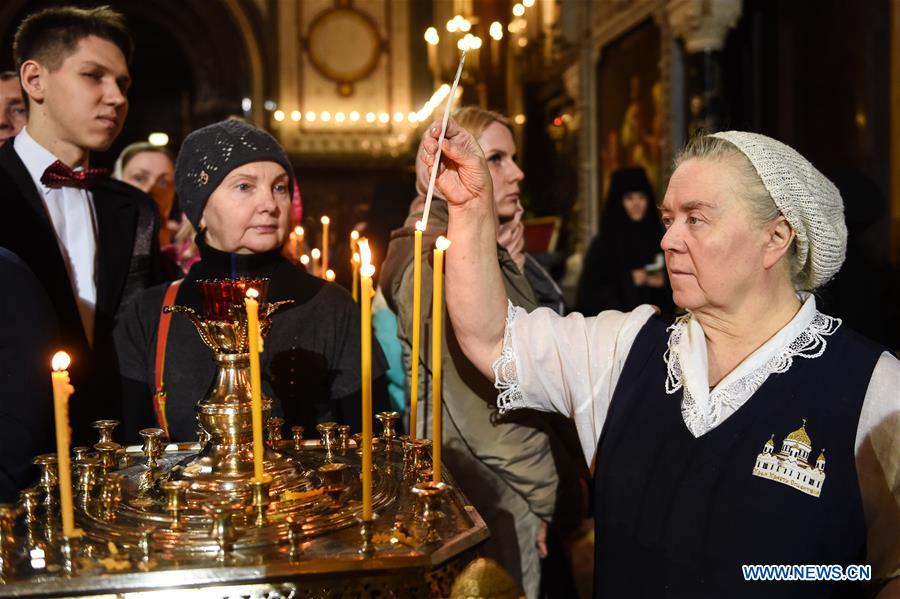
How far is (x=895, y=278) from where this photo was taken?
5688mm

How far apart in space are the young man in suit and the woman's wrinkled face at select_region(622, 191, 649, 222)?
436 centimetres

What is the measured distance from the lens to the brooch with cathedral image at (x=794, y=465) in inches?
63.6

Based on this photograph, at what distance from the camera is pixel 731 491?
165cm

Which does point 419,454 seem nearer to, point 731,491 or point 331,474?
point 331,474

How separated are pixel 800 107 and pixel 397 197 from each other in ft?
13.4

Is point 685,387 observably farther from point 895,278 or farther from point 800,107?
point 800,107

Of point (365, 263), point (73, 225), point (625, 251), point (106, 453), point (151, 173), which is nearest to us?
point (365, 263)

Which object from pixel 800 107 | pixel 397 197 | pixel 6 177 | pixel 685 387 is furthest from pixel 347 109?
pixel 685 387

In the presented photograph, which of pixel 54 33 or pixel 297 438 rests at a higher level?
pixel 54 33

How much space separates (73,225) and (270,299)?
2.42 ft

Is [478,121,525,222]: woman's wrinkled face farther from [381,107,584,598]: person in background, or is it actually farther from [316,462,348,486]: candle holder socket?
[316,462,348,486]: candle holder socket

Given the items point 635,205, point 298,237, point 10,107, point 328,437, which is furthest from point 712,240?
point 635,205

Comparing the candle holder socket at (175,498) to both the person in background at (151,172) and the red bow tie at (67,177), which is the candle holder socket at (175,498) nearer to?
the red bow tie at (67,177)

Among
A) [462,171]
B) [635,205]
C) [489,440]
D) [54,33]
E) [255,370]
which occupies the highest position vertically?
[54,33]
